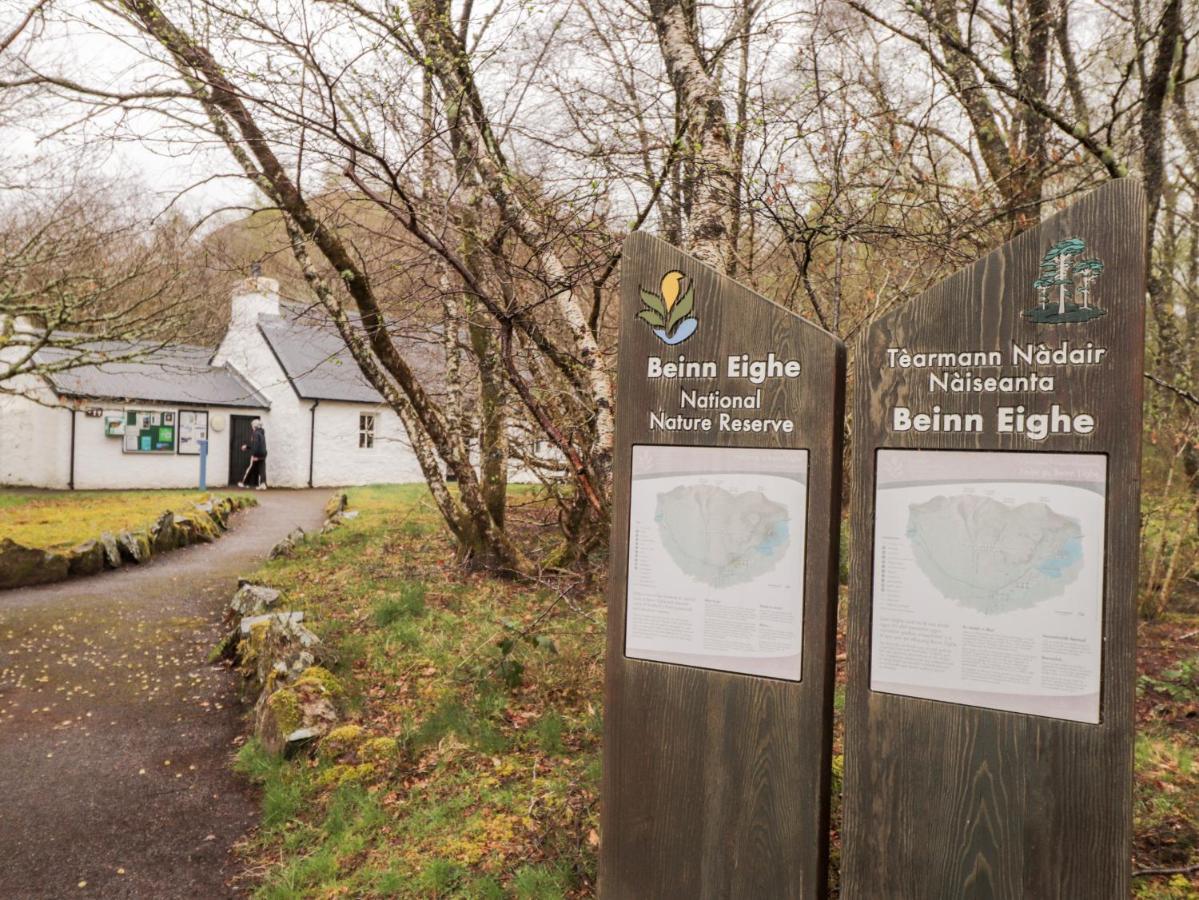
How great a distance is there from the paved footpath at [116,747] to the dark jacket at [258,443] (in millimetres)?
11965

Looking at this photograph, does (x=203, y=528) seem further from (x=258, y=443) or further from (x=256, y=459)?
(x=256, y=459)

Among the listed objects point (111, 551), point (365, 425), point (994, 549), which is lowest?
point (111, 551)

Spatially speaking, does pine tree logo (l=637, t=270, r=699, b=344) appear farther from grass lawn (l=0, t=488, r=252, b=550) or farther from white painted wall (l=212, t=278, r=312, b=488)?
white painted wall (l=212, t=278, r=312, b=488)

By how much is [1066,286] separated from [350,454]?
23.6 meters

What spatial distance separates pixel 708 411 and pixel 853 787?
1352mm

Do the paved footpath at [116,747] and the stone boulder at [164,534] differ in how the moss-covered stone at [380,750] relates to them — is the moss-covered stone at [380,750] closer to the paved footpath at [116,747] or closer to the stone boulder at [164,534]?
the paved footpath at [116,747]

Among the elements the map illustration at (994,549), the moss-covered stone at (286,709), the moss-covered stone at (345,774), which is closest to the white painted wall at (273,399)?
the moss-covered stone at (286,709)

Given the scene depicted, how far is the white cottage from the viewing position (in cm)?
1978

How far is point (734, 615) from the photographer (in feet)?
8.91

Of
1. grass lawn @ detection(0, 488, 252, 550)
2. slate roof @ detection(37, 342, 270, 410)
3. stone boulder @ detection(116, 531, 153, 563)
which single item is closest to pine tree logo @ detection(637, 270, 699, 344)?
grass lawn @ detection(0, 488, 252, 550)

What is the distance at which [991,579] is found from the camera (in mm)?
2312

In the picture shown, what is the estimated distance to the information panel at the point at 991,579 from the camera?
87.3 inches

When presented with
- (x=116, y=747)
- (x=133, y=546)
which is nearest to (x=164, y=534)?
(x=133, y=546)

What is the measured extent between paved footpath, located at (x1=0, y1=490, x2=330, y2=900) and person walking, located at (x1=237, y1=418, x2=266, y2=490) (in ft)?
39.4
